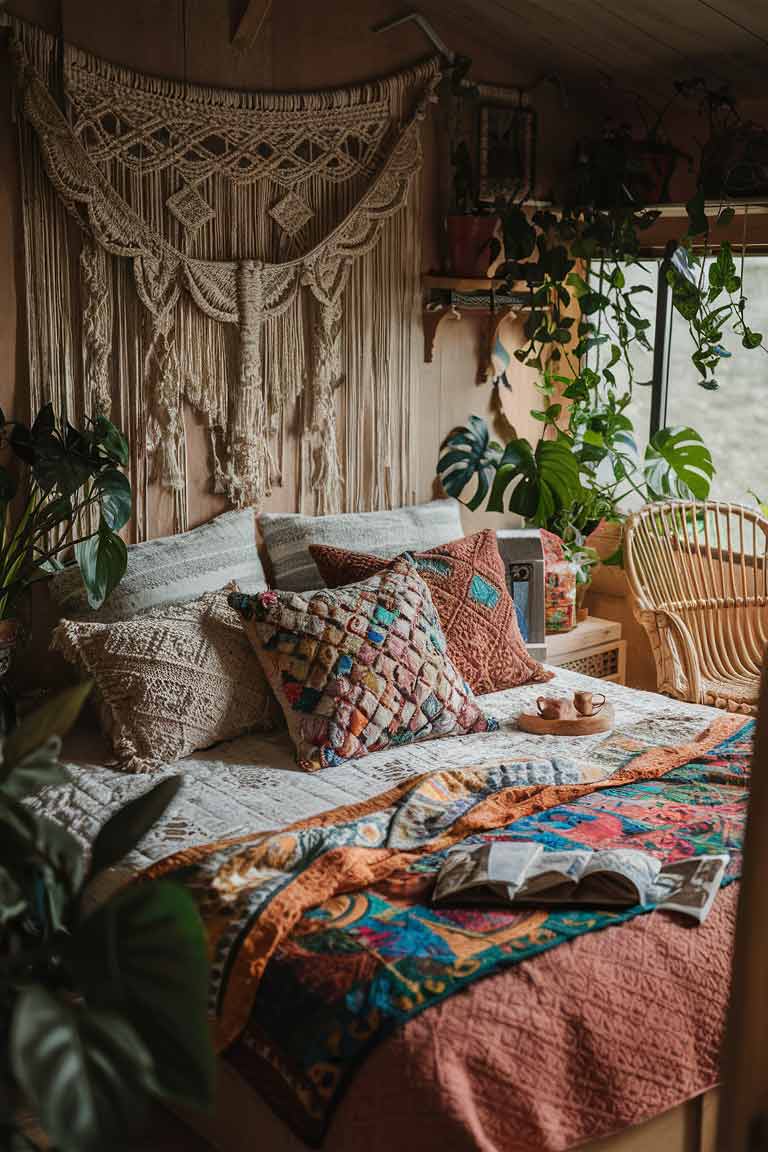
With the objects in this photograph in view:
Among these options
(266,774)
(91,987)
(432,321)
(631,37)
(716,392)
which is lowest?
(266,774)

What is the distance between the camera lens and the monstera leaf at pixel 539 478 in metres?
4.14

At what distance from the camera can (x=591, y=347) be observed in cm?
427

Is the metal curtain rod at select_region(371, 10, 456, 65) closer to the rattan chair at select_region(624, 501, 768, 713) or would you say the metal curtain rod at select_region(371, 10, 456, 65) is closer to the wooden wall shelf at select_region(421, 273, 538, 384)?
the wooden wall shelf at select_region(421, 273, 538, 384)

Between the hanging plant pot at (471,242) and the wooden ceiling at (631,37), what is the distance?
0.54 m

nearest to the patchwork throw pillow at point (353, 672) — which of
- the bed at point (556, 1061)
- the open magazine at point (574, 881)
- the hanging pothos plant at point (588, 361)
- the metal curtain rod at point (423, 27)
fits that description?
the bed at point (556, 1061)

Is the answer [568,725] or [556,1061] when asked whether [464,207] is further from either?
[556,1061]

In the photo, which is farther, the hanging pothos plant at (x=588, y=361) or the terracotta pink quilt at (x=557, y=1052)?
the hanging pothos plant at (x=588, y=361)

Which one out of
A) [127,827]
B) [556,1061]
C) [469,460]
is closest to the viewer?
[127,827]

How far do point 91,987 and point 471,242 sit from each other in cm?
A: 314

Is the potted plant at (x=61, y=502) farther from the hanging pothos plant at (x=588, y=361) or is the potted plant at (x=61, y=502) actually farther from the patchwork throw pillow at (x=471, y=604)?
the hanging pothos plant at (x=588, y=361)

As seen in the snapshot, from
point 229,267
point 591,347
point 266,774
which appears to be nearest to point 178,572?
point 266,774

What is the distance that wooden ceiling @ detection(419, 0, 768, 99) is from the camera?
11.4 ft

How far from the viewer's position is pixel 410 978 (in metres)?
1.94

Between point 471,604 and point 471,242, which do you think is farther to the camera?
point 471,242
